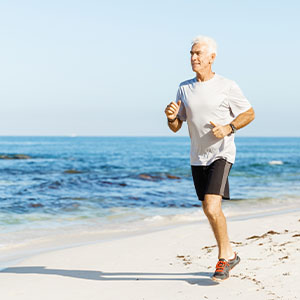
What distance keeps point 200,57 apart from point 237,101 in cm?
51

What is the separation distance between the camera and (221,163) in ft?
13.9

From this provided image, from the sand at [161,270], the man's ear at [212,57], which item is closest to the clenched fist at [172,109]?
the man's ear at [212,57]

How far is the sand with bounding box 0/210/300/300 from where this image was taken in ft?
13.4

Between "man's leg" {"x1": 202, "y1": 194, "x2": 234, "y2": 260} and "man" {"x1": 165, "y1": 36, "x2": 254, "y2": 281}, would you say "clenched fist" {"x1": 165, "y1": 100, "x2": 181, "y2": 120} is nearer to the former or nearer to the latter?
"man" {"x1": 165, "y1": 36, "x2": 254, "y2": 281}

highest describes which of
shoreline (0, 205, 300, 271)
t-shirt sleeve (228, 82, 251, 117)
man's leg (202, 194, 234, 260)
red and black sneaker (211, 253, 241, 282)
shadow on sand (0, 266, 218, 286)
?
t-shirt sleeve (228, 82, 251, 117)

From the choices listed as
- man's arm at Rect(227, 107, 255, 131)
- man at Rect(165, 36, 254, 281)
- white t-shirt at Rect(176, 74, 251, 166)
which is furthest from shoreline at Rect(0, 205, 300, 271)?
man's arm at Rect(227, 107, 255, 131)

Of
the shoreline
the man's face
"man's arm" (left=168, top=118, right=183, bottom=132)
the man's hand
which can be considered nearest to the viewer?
the man's hand

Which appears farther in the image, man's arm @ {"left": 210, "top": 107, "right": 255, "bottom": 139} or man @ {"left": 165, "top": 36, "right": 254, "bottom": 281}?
man @ {"left": 165, "top": 36, "right": 254, "bottom": 281}

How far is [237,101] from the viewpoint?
4.20m

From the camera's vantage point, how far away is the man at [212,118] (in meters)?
4.18

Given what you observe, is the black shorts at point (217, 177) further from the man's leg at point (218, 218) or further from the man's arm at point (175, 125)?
the man's arm at point (175, 125)

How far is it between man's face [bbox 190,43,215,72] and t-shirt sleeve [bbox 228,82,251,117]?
32cm

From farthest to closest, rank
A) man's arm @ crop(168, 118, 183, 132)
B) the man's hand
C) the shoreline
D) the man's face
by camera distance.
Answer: the shoreline < man's arm @ crop(168, 118, 183, 132) < the man's face < the man's hand

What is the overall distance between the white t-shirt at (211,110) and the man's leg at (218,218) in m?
0.34
